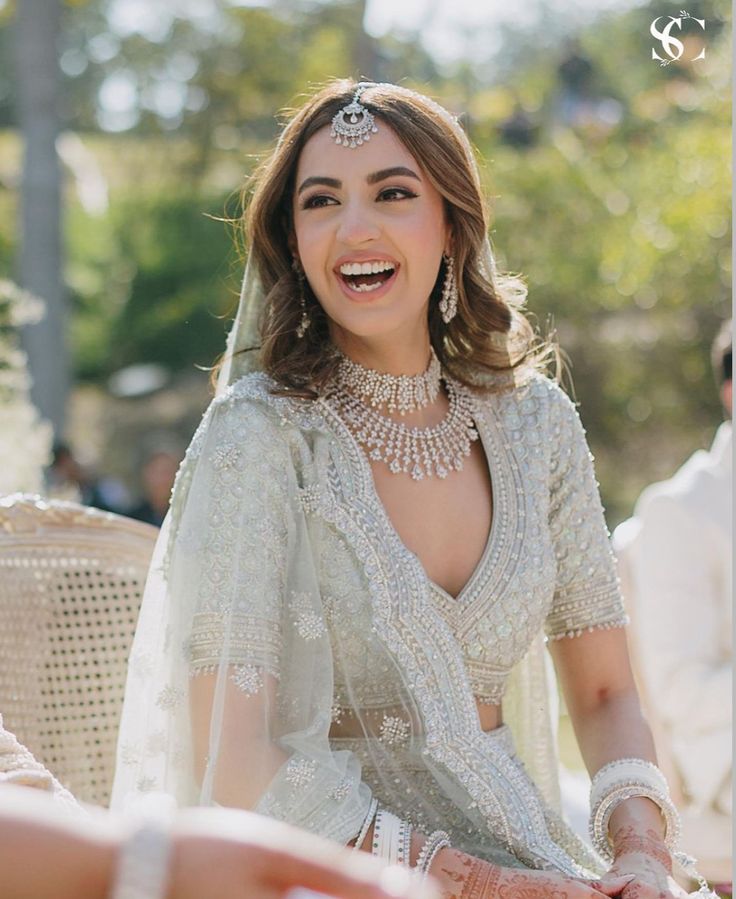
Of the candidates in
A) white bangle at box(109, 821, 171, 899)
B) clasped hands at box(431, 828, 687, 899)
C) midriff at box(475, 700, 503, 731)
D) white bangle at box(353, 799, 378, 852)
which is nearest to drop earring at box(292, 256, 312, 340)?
midriff at box(475, 700, 503, 731)

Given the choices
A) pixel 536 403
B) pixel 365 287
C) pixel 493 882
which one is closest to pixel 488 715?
pixel 493 882

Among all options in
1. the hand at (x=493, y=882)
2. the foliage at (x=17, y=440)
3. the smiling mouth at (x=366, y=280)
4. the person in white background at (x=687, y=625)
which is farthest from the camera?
the foliage at (x=17, y=440)

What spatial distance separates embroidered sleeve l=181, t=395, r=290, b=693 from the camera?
2.13 m

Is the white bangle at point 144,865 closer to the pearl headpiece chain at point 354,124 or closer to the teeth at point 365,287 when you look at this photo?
the teeth at point 365,287

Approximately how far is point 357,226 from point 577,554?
711mm

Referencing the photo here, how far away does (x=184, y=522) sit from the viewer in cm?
222

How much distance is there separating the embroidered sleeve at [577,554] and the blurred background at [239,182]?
693 cm

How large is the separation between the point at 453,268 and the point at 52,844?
5.74ft

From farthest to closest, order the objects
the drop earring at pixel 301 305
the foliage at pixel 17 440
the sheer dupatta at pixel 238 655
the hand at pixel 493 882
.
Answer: the foliage at pixel 17 440 < the drop earring at pixel 301 305 < the sheer dupatta at pixel 238 655 < the hand at pixel 493 882

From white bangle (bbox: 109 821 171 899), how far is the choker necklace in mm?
1555

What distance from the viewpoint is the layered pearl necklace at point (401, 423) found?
240 cm

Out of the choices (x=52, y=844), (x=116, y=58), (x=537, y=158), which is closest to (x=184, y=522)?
(x=52, y=844)

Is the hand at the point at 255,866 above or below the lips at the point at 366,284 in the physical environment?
below

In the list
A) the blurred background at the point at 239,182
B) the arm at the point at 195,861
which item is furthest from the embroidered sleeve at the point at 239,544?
the blurred background at the point at 239,182
